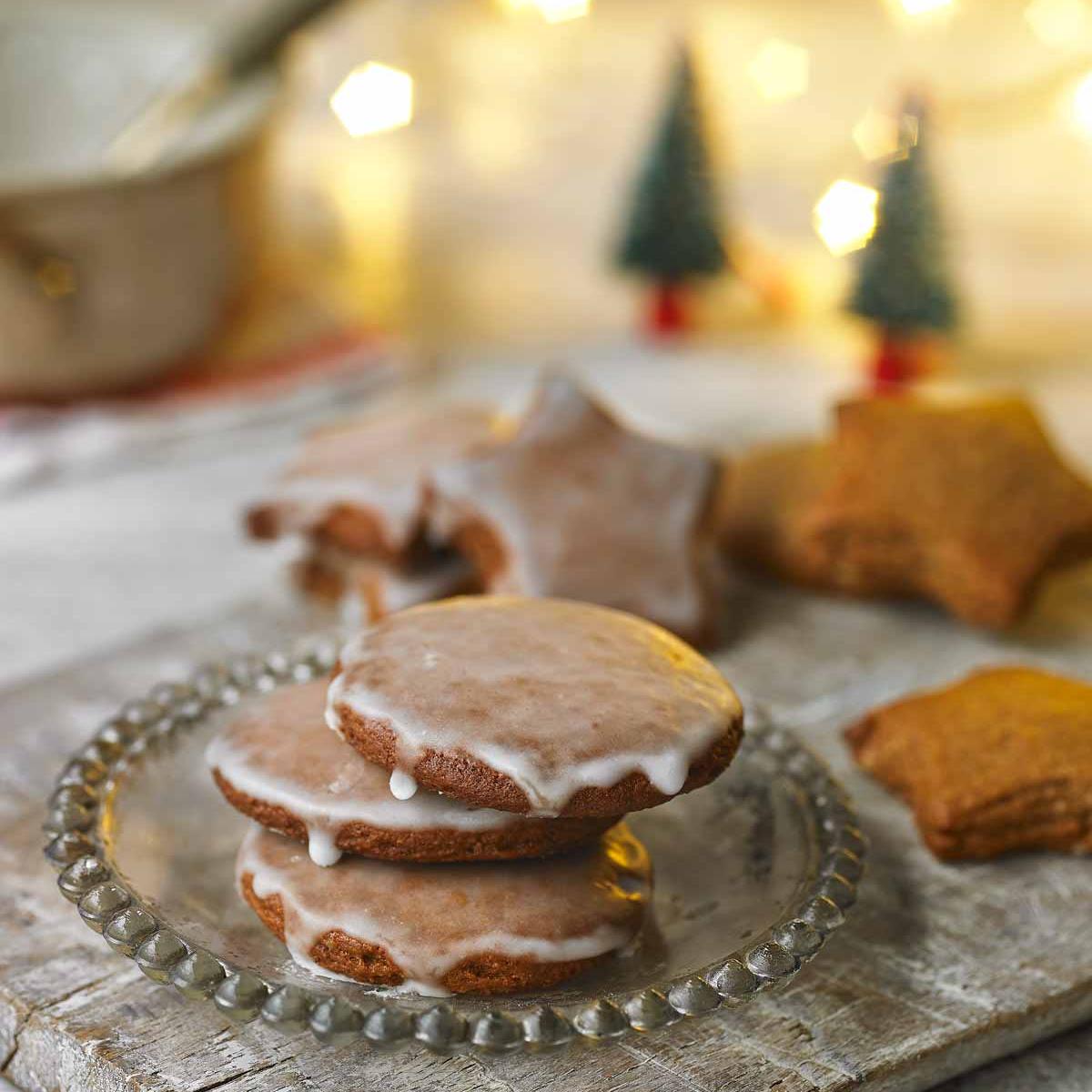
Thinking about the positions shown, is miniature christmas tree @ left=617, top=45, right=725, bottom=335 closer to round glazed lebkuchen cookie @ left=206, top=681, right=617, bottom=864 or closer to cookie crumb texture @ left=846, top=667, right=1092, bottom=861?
cookie crumb texture @ left=846, top=667, right=1092, bottom=861

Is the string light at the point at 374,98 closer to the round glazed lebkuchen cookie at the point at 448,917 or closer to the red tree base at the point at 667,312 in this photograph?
the red tree base at the point at 667,312

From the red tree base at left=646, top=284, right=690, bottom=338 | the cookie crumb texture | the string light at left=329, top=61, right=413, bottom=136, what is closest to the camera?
the cookie crumb texture

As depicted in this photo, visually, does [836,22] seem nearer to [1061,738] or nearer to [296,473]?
[296,473]

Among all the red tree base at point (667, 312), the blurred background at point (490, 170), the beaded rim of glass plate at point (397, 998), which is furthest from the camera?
the red tree base at point (667, 312)

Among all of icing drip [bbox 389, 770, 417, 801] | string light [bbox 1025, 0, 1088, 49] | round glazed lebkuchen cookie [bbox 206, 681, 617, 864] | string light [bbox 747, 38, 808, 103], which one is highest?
string light [bbox 1025, 0, 1088, 49]

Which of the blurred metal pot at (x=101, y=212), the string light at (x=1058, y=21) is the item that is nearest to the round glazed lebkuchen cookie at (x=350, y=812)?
the blurred metal pot at (x=101, y=212)

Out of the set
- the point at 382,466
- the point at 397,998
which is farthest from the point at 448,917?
the point at 382,466

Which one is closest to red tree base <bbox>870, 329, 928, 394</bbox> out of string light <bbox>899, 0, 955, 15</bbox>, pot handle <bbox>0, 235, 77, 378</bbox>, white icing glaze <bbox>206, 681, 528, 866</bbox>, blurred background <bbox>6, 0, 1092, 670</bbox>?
blurred background <bbox>6, 0, 1092, 670</bbox>
